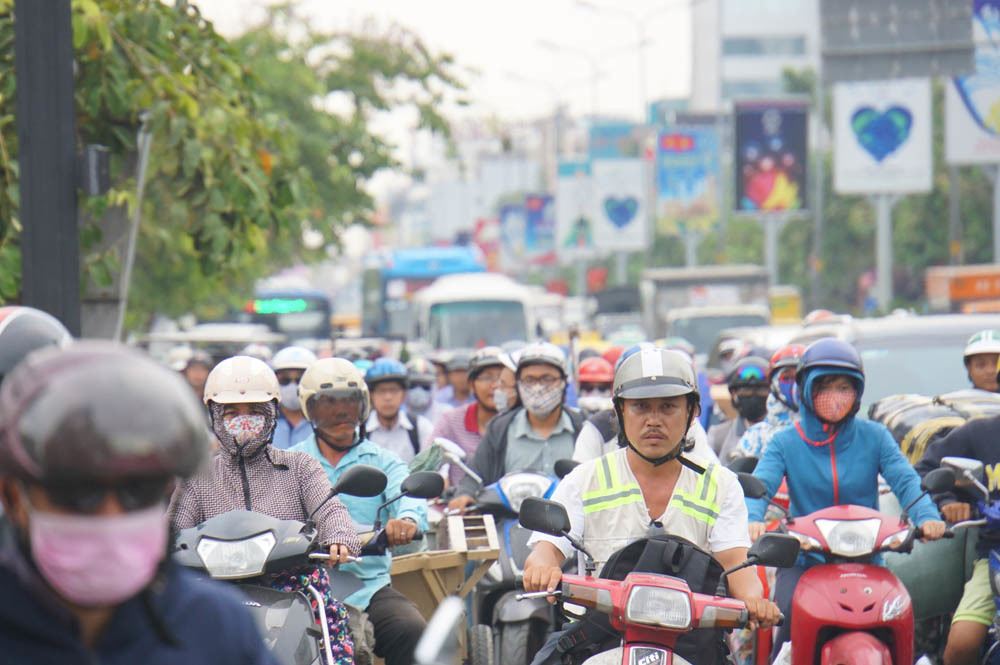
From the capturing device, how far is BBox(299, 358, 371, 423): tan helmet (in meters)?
7.02

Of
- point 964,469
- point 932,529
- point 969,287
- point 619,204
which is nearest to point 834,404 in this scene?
point 964,469

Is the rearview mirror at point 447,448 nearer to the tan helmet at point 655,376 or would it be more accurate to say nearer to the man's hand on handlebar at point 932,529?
the tan helmet at point 655,376

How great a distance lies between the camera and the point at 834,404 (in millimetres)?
6688

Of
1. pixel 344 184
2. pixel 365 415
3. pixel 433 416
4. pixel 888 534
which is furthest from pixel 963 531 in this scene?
pixel 344 184

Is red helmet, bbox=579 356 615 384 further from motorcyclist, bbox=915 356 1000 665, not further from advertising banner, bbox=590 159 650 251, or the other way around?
advertising banner, bbox=590 159 650 251

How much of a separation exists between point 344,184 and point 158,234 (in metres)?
13.0

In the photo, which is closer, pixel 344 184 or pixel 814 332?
pixel 814 332

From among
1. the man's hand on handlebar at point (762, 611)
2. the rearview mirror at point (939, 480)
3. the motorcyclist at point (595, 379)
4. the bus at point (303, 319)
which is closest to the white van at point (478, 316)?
the bus at point (303, 319)

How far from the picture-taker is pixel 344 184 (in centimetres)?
2748

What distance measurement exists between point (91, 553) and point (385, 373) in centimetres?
810

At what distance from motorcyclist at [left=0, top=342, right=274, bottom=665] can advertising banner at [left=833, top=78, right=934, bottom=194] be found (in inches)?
1276

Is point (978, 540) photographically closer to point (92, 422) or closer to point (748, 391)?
point (748, 391)

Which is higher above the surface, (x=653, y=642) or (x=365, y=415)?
(x=365, y=415)

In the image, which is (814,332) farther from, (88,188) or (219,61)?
(88,188)
